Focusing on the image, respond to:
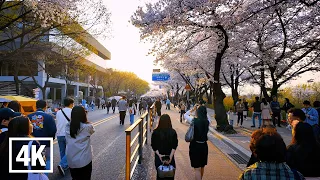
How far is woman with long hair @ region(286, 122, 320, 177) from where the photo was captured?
323cm

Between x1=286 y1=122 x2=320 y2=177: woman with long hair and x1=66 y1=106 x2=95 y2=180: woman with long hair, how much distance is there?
115 inches

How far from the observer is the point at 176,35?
14.3 meters

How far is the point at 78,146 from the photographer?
4207 mm

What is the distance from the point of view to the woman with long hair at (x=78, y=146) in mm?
4184

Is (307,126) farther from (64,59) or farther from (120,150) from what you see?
(64,59)

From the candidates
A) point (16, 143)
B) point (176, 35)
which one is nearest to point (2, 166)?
point (16, 143)

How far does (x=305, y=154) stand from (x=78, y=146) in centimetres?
318

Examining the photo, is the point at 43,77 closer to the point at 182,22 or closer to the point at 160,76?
the point at 160,76

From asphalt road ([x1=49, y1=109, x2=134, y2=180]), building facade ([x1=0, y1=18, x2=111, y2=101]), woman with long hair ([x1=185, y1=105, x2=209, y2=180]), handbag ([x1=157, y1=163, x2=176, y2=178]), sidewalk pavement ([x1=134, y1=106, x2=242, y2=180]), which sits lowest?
sidewalk pavement ([x1=134, y1=106, x2=242, y2=180])

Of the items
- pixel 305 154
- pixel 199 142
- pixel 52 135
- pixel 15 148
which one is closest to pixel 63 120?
pixel 52 135

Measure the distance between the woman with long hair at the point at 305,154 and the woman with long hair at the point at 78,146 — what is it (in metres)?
2.92

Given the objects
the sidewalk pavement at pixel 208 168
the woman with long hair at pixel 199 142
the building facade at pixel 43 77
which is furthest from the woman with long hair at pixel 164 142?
the building facade at pixel 43 77

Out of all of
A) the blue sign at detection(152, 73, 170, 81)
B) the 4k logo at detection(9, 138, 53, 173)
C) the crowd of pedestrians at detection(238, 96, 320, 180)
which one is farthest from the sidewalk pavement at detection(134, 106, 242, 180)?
the blue sign at detection(152, 73, 170, 81)

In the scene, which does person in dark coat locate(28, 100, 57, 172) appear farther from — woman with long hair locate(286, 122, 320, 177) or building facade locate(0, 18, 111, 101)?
building facade locate(0, 18, 111, 101)
